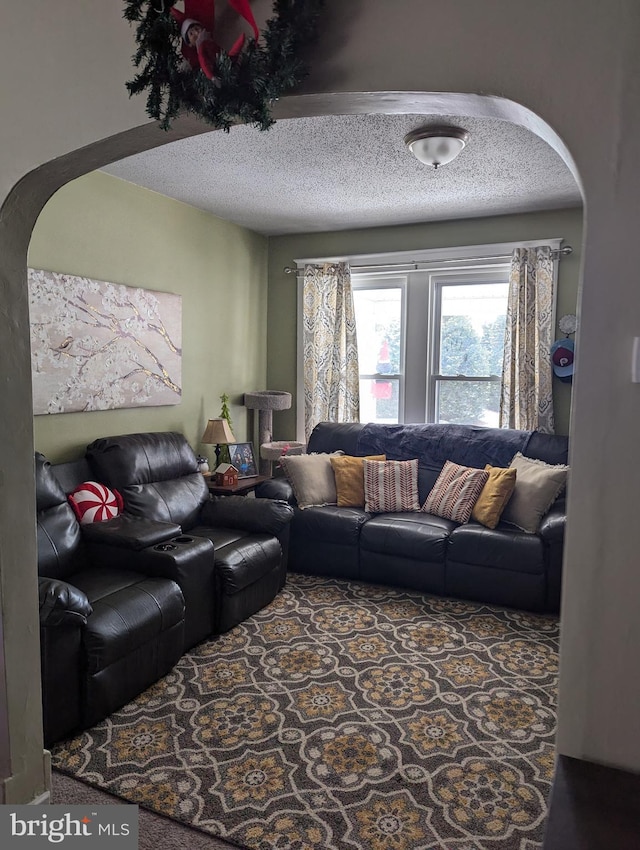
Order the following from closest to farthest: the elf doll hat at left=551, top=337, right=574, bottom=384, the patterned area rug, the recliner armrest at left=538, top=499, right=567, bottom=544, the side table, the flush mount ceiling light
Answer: the patterned area rug < the flush mount ceiling light < the recliner armrest at left=538, top=499, right=567, bottom=544 < the side table < the elf doll hat at left=551, top=337, right=574, bottom=384

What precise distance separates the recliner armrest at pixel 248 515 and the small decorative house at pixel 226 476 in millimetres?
396

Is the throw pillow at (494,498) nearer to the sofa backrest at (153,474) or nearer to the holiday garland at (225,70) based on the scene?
the sofa backrest at (153,474)

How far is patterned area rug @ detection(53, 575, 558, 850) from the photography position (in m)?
2.06

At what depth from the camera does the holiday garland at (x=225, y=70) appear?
1327mm

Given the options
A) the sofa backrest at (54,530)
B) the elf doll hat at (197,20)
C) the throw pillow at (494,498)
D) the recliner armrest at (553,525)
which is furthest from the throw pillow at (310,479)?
the elf doll hat at (197,20)

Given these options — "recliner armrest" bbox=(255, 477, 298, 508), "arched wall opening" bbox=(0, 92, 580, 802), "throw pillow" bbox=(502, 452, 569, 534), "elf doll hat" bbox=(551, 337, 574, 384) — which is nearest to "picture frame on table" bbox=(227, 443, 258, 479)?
"recliner armrest" bbox=(255, 477, 298, 508)

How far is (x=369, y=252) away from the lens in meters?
5.34

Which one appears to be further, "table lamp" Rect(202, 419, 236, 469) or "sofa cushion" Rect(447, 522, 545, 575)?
"table lamp" Rect(202, 419, 236, 469)

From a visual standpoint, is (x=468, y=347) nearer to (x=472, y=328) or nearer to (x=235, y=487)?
(x=472, y=328)

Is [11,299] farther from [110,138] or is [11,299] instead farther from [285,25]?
[285,25]

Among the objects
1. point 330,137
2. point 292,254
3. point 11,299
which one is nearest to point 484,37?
point 11,299

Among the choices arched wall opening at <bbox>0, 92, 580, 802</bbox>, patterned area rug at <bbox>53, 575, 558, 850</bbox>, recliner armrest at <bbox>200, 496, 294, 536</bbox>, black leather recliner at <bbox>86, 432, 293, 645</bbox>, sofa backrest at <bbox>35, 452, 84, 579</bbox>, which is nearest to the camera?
arched wall opening at <bbox>0, 92, 580, 802</bbox>

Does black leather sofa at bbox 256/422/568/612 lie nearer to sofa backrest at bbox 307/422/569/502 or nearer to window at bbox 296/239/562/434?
sofa backrest at bbox 307/422/569/502

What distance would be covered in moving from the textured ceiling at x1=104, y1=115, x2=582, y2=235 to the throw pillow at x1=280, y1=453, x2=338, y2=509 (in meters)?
1.94
